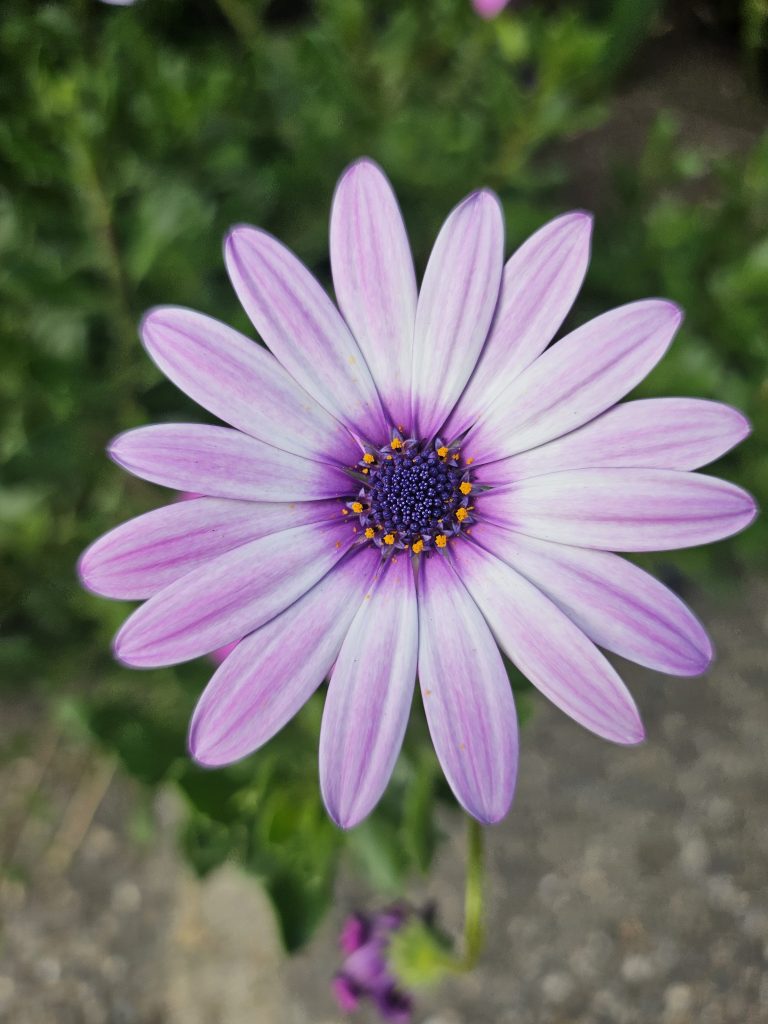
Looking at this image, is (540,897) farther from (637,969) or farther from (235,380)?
(235,380)

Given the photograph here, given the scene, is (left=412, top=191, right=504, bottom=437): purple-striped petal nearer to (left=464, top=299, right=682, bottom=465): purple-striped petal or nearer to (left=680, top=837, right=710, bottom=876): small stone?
(left=464, top=299, right=682, bottom=465): purple-striped petal

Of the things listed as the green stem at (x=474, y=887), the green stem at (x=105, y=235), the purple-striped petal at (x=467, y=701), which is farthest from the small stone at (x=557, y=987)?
the green stem at (x=105, y=235)

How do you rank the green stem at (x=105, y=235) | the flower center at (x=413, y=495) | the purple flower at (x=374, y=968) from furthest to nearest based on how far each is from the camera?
the purple flower at (x=374, y=968)
the green stem at (x=105, y=235)
the flower center at (x=413, y=495)

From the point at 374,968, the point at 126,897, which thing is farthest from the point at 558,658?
the point at 126,897

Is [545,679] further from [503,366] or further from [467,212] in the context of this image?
[467,212]

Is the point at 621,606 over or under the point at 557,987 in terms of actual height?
over

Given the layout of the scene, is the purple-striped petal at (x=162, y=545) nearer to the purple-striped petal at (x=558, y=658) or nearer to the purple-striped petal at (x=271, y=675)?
the purple-striped petal at (x=271, y=675)

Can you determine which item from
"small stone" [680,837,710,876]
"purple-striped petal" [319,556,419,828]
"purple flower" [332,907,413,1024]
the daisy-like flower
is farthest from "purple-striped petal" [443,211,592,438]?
"small stone" [680,837,710,876]
